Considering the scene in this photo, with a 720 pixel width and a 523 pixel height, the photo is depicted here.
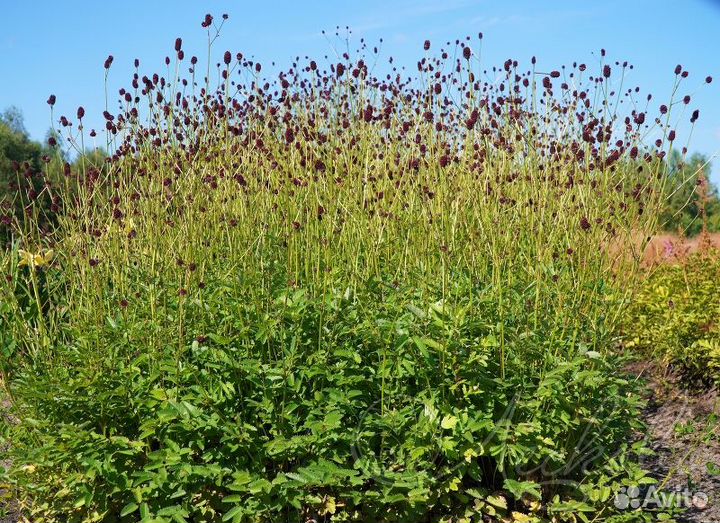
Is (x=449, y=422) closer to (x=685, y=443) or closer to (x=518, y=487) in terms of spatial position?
(x=518, y=487)

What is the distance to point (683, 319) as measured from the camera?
4.84m

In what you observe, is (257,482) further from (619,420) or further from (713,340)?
(713,340)

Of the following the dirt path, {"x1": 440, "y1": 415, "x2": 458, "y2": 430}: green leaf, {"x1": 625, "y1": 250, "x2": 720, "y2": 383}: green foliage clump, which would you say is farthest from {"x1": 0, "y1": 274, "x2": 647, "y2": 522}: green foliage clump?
{"x1": 625, "y1": 250, "x2": 720, "y2": 383}: green foliage clump

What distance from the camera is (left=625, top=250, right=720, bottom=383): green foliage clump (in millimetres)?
4805

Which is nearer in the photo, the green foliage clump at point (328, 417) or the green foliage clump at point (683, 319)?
the green foliage clump at point (328, 417)

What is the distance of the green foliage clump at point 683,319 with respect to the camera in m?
4.80

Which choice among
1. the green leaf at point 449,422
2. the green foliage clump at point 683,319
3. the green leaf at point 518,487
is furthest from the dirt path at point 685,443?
the green leaf at point 449,422

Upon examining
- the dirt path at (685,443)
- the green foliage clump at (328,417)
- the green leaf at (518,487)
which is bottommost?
the dirt path at (685,443)

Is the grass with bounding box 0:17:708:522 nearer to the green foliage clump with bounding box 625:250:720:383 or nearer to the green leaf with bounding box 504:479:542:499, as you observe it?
the green leaf with bounding box 504:479:542:499

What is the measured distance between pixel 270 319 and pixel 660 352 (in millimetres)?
3176

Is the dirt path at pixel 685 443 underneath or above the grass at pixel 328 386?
underneath

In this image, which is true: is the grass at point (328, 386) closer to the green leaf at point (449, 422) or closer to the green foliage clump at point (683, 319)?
the green leaf at point (449, 422)

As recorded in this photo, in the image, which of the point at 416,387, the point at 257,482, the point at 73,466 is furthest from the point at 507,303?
the point at 73,466

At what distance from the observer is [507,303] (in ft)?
11.0
